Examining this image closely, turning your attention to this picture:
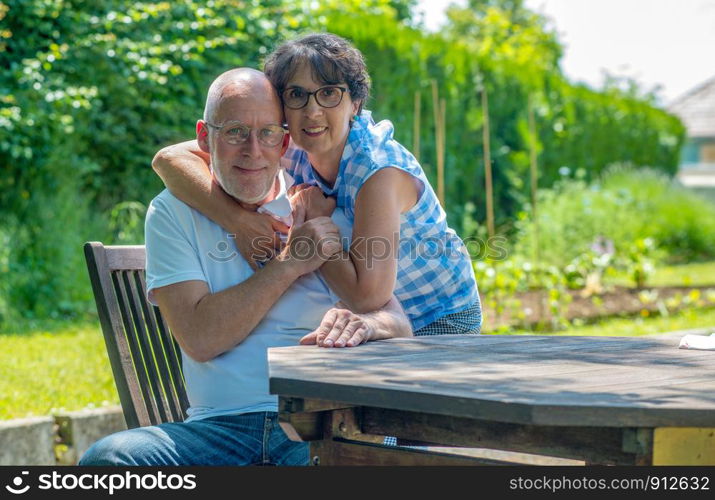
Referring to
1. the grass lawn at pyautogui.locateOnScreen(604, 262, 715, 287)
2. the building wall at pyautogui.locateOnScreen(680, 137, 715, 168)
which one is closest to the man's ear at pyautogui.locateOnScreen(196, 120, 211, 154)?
the grass lawn at pyautogui.locateOnScreen(604, 262, 715, 287)

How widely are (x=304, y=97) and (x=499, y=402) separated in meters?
1.51

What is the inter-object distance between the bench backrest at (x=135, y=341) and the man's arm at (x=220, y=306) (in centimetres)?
34

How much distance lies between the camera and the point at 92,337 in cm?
641

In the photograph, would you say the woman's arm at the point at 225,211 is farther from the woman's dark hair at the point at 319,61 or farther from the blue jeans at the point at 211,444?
the blue jeans at the point at 211,444

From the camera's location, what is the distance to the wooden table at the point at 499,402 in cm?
176

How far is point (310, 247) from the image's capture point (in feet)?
9.09

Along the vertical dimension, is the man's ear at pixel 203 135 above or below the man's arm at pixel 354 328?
above

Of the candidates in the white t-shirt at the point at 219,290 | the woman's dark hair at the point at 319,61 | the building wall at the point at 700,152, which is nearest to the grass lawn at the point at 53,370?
the white t-shirt at the point at 219,290

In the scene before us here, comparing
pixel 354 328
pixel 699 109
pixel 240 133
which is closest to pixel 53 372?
pixel 240 133

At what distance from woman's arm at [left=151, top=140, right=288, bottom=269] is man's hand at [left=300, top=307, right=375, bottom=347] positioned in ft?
1.25

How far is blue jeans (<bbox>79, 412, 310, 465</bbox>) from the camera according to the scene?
2.43 meters

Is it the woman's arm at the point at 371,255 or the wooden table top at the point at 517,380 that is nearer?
the wooden table top at the point at 517,380

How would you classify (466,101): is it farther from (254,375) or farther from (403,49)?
(254,375)

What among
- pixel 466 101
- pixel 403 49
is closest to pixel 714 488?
pixel 403 49
